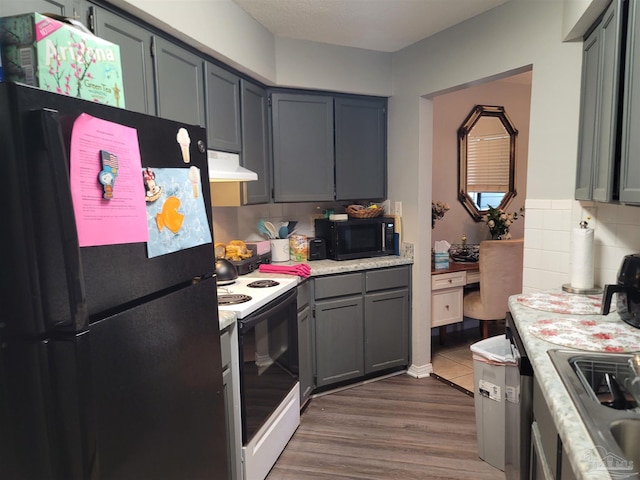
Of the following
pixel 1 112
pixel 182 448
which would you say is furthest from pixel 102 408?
pixel 1 112

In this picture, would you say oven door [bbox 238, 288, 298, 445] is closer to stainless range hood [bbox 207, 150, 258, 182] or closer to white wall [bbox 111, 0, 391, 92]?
stainless range hood [bbox 207, 150, 258, 182]

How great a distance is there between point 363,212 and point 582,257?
1551 mm

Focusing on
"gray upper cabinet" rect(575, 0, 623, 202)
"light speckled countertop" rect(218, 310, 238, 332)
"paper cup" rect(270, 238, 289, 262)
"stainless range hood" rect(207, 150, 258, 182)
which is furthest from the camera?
"paper cup" rect(270, 238, 289, 262)

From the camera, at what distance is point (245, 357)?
6.23ft

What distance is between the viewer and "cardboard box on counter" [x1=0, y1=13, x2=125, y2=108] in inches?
33.5

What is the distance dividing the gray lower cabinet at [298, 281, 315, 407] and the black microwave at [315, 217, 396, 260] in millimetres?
450

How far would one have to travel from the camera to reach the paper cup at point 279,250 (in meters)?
3.02

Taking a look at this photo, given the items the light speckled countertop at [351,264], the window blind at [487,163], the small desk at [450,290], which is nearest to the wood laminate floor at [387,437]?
the small desk at [450,290]

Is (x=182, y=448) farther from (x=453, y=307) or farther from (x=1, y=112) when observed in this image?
(x=453, y=307)

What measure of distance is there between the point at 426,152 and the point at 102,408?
2.73m

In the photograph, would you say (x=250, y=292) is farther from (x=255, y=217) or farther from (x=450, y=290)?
(x=450, y=290)

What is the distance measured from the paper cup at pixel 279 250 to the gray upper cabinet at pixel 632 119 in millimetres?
2087

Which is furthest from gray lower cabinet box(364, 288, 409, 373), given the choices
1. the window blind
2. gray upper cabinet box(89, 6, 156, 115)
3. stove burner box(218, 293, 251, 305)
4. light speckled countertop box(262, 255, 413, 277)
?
gray upper cabinet box(89, 6, 156, 115)

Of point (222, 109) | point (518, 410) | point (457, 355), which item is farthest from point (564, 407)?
point (457, 355)
